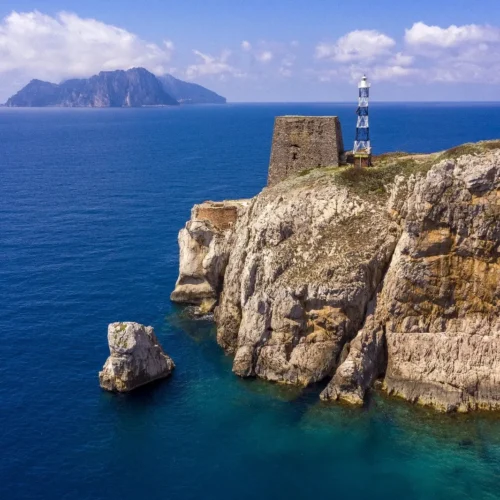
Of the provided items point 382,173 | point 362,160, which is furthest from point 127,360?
point 362,160

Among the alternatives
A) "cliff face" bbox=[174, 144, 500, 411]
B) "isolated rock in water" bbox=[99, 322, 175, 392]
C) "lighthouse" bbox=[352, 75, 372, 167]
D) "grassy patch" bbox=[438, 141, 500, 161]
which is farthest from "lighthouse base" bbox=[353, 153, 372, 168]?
"isolated rock in water" bbox=[99, 322, 175, 392]

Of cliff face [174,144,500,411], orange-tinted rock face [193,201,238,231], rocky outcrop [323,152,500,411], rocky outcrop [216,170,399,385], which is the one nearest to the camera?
rocky outcrop [323,152,500,411]

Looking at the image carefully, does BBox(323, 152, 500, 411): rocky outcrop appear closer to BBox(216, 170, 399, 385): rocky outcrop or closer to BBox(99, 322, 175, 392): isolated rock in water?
BBox(216, 170, 399, 385): rocky outcrop

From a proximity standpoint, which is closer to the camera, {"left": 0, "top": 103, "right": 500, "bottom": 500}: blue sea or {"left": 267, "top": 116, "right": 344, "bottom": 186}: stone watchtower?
{"left": 0, "top": 103, "right": 500, "bottom": 500}: blue sea

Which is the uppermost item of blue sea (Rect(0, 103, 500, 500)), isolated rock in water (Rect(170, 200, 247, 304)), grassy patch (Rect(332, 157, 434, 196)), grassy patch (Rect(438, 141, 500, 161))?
grassy patch (Rect(438, 141, 500, 161))

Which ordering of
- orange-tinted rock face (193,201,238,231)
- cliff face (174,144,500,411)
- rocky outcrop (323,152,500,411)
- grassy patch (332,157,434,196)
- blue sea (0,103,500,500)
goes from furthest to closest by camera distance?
1. orange-tinted rock face (193,201,238,231)
2. grassy patch (332,157,434,196)
3. cliff face (174,144,500,411)
4. rocky outcrop (323,152,500,411)
5. blue sea (0,103,500,500)

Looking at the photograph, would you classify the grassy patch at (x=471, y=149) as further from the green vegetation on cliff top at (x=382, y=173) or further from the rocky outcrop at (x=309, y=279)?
the rocky outcrop at (x=309, y=279)

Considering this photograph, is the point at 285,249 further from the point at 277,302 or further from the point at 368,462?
the point at 368,462

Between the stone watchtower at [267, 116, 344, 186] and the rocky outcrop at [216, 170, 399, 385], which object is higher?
the stone watchtower at [267, 116, 344, 186]
